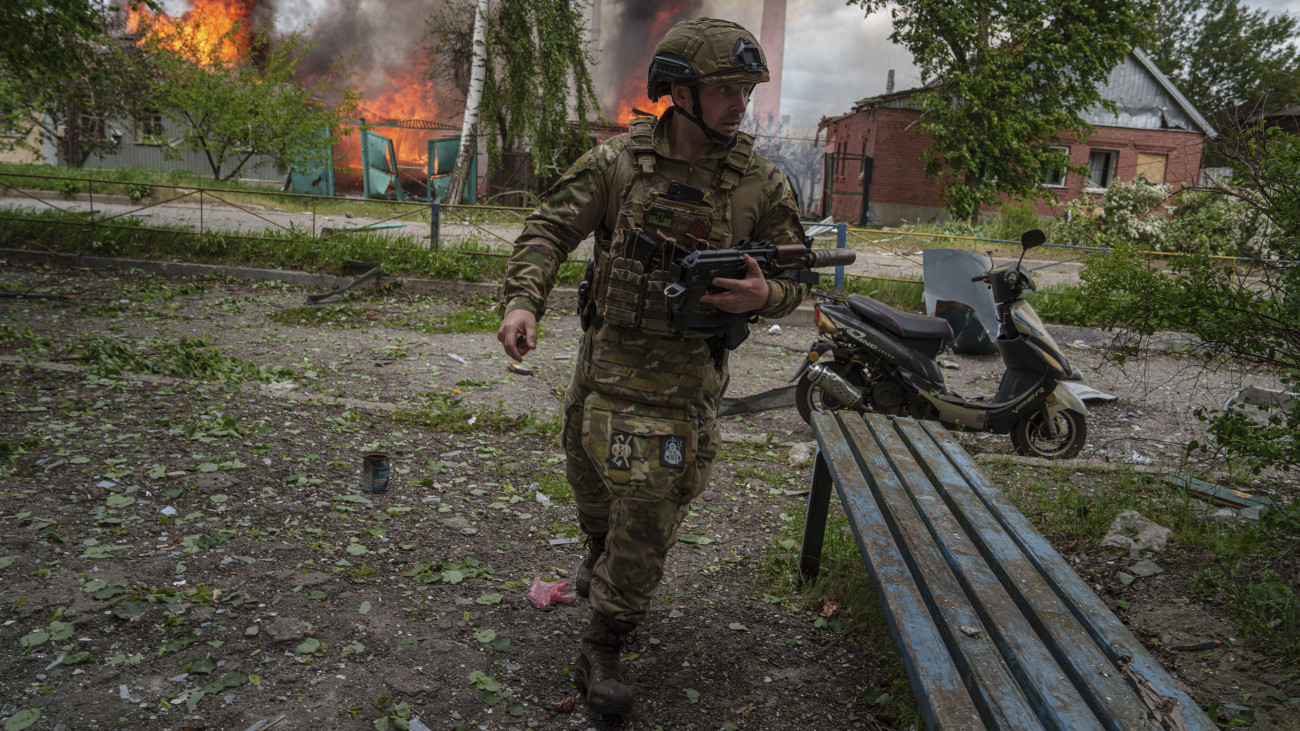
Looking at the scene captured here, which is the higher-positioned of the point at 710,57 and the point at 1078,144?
the point at 1078,144

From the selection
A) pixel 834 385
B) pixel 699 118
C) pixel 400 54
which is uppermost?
pixel 400 54

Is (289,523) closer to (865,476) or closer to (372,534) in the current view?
(372,534)

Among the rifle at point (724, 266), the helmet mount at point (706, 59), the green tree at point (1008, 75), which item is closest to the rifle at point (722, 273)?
the rifle at point (724, 266)

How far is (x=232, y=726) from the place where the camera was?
2295 millimetres

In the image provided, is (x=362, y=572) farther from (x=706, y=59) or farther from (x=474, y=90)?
(x=474, y=90)

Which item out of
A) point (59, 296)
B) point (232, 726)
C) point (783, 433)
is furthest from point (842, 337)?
point (59, 296)

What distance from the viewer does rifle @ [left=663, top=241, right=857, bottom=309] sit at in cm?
242

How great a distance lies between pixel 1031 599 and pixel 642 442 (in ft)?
3.73

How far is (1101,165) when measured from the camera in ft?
86.4

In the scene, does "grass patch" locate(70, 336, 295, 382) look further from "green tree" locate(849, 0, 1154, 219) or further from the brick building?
the brick building

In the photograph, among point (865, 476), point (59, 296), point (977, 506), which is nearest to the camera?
point (977, 506)

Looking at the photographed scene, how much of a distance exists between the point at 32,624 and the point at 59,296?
691 centimetres

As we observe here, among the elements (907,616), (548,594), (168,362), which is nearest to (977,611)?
(907,616)

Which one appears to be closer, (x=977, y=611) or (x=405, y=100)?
(x=977, y=611)
